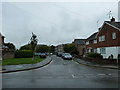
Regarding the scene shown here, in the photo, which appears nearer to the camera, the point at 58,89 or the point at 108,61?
the point at 58,89

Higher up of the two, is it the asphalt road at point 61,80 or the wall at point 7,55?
the wall at point 7,55

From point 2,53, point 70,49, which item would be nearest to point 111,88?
point 2,53

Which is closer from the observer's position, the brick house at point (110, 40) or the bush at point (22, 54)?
the brick house at point (110, 40)

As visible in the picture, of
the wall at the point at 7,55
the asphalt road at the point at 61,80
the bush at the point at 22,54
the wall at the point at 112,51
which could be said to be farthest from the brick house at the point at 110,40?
the wall at the point at 7,55

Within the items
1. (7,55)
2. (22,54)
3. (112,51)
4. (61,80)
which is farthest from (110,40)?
(7,55)

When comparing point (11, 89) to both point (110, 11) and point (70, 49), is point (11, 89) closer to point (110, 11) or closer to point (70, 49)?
point (110, 11)

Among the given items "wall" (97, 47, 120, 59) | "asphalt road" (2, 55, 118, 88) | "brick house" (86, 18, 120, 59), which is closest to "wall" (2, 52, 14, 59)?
"asphalt road" (2, 55, 118, 88)

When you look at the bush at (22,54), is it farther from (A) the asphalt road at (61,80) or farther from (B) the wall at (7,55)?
(A) the asphalt road at (61,80)

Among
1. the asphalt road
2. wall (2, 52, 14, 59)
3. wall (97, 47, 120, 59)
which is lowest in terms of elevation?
the asphalt road

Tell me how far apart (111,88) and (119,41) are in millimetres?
18606

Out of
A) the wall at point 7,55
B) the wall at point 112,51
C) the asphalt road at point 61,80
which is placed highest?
the wall at point 112,51

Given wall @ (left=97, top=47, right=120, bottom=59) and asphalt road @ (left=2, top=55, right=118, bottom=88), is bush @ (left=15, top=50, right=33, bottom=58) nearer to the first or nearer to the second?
wall @ (left=97, top=47, right=120, bottom=59)

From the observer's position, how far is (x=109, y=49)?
2681 cm

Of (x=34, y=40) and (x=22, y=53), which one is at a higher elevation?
(x=34, y=40)
